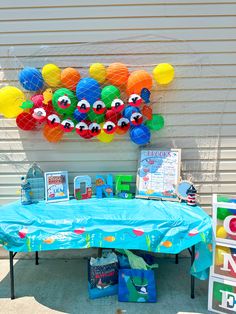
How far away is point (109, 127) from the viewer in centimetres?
300

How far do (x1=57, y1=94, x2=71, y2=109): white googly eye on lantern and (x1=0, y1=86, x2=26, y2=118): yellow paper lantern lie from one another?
1.46ft

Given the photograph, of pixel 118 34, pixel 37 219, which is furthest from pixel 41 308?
pixel 118 34

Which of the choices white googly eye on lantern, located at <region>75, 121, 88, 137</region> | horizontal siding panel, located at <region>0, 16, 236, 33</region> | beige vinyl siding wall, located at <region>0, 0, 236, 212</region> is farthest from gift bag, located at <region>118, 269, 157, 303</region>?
horizontal siding panel, located at <region>0, 16, 236, 33</region>

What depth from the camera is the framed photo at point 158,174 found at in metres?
3.11

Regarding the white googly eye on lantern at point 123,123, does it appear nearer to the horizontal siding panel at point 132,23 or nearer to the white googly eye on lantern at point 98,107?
the white googly eye on lantern at point 98,107

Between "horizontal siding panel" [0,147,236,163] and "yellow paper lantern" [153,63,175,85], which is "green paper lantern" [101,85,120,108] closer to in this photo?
"yellow paper lantern" [153,63,175,85]

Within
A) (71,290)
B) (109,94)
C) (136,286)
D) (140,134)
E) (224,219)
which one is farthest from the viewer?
(140,134)

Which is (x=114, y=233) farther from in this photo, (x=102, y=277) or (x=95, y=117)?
(x=95, y=117)

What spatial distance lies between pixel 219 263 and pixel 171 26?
2537 millimetres

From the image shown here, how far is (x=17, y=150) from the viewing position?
3.35 meters

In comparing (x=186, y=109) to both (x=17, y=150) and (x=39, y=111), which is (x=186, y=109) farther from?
(x=17, y=150)

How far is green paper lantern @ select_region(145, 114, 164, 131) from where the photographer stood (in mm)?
3162

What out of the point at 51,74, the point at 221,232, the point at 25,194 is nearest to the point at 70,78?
the point at 51,74

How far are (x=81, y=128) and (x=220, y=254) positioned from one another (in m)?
1.85
